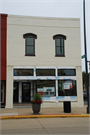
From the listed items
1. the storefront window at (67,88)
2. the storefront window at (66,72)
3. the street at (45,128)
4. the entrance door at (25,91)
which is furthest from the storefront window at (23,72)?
the street at (45,128)

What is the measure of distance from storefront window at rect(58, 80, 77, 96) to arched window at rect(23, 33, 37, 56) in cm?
405

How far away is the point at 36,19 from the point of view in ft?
55.9

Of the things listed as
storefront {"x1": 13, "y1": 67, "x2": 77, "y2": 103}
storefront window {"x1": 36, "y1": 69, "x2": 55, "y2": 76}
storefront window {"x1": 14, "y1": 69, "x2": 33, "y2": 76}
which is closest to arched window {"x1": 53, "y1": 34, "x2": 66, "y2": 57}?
storefront {"x1": 13, "y1": 67, "x2": 77, "y2": 103}

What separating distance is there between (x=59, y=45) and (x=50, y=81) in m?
3.72

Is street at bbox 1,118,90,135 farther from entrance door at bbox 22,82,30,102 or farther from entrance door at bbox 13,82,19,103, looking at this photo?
entrance door at bbox 22,82,30,102

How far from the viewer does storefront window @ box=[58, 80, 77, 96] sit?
657 inches

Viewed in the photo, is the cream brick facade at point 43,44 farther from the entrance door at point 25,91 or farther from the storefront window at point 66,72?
the entrance door at point 25,91

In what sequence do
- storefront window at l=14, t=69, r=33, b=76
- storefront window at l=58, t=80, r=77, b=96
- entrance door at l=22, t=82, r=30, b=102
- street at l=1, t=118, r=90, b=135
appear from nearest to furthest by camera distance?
1. street at l=1, t=118, r=90, b=135
2. storefront window at l=14, t=69, r=33, b=76
3. storefront window at l=58, t=80, r=77, b=96
4. entrance door at l=22, t=82, r=30, b=102

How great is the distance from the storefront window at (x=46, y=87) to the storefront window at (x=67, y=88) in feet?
2.23

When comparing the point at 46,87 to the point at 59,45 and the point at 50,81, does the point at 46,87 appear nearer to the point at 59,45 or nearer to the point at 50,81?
the point at 50,81

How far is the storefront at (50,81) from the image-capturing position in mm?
16375

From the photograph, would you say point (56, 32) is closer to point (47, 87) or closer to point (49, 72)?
point (49, 72)

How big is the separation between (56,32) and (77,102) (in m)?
7.22

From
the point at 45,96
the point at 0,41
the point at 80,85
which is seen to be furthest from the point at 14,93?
the point at 80,85
